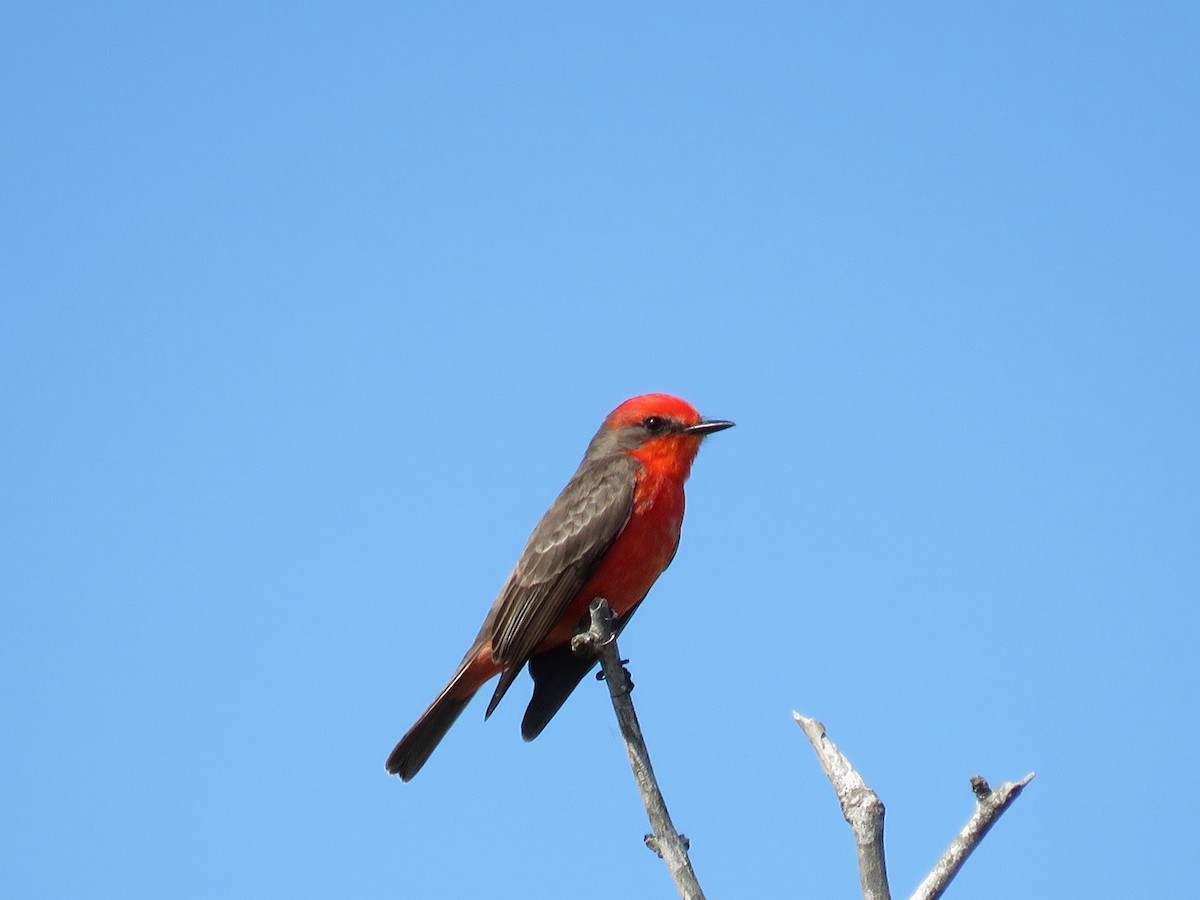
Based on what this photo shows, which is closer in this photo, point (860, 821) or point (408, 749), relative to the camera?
point (860, 821)

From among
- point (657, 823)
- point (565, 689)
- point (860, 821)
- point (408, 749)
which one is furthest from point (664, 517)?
point (860, 821)

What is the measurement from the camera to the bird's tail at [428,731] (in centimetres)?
816

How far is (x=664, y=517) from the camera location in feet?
27.7

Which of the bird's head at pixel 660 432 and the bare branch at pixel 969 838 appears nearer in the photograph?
the bare branch at pixel 969 838

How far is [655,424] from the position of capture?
29.6ft

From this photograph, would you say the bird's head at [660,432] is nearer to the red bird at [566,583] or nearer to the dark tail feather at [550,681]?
the red bird at [566,583]

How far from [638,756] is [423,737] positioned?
2.40m

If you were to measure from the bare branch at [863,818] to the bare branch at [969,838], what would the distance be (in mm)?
143

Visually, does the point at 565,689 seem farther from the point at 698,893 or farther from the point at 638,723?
the point at 698,893

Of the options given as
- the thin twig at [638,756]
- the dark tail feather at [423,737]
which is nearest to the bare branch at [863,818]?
the thin twig at [638,756]

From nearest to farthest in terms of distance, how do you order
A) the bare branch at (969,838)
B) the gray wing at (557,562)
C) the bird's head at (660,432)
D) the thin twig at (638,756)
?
1. the bare branch at (969,838)
2. the thin twig at (638,756)
3. the gray wing at (557,562)
4. the bird's head at (660,432)

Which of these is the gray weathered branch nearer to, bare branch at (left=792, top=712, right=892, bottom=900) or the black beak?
bare branch at (left=792, top=712, right=892, bottom=900)

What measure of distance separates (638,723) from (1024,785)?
1989mm

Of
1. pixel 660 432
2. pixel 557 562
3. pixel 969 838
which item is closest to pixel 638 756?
pixel 969 838
